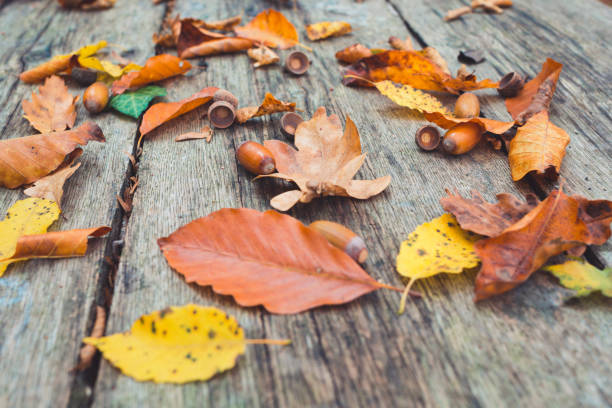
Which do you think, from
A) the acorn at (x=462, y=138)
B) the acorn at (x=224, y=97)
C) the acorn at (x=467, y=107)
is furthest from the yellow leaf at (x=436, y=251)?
the acorn at (x=224, y=97)

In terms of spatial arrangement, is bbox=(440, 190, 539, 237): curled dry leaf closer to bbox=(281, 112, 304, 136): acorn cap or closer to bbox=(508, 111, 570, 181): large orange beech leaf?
bbox=(508, 111, 570, 181): large orange beech leaf

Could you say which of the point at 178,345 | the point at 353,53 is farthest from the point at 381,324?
the point at 353,53

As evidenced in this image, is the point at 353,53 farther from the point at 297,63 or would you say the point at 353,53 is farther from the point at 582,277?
the point at 582,277

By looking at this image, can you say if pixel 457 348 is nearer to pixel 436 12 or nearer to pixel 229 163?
pixel 229 163

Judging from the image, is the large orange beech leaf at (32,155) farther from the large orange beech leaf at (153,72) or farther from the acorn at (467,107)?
the acorn at (467,107)

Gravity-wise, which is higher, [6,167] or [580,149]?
[580,149]

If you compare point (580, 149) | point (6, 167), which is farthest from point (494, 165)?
point (6, 167)

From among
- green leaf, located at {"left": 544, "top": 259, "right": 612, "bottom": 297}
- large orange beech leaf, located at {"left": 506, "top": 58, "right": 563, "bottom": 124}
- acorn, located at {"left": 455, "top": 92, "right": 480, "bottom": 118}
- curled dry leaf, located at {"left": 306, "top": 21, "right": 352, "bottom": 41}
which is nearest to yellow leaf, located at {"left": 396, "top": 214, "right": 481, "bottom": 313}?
green leaf, located at {"left": 544, "top": 259, "right": 612, "bottom": 297}

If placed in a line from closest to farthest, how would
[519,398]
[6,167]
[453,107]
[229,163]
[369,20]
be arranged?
[519,398], [6,167], [229,163], [453,107], [369,20]
